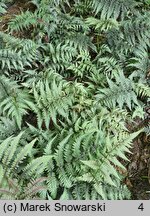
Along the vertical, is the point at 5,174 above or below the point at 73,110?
below

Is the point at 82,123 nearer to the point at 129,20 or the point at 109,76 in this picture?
the point at 109,76

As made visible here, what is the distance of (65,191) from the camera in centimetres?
551

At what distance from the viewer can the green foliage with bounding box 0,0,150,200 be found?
5500 mm

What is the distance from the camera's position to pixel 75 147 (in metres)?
5.61

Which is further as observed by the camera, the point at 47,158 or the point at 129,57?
the point at 129,57

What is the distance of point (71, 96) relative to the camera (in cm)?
611

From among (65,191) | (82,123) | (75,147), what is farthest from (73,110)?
(65,191)

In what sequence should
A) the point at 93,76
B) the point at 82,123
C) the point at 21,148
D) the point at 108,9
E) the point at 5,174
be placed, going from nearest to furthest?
the point at 5,174, the point at 21,148, the point at 82,123, the point at 93,76, the point at 108,9

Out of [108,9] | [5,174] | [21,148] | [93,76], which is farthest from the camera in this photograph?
[108,9]

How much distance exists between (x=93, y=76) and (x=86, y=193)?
7.36ft

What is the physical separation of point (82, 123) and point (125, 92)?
1.02m

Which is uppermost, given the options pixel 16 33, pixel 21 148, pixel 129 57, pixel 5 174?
pixel 16 33

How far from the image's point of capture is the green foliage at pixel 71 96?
18.0 ft

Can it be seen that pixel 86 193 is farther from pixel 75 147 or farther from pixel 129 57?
pixel 129 57
